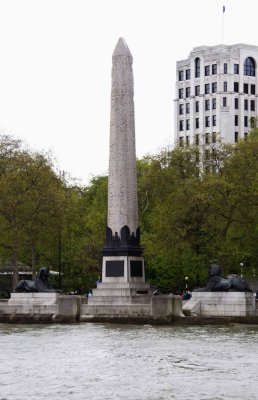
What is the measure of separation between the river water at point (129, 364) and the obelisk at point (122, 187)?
42.6 feet

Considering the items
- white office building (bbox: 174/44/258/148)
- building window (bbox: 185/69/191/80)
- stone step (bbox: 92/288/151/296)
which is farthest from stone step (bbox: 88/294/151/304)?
building window (bbox: 185/69/191/80)

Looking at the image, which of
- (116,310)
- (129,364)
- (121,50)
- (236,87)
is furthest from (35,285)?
(236,87)

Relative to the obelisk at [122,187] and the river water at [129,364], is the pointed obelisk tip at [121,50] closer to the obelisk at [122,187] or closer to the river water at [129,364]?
the obelisk at [122,187]

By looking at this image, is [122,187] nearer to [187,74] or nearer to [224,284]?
[224,284]

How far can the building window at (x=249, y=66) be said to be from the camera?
16649 centimetres

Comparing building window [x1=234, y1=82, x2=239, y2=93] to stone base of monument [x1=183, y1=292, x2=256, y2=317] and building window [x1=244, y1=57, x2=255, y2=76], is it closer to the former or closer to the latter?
building window [x1=244, y1=57, x2=255, y2=76]

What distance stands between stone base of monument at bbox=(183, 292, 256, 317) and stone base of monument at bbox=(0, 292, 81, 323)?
633cm

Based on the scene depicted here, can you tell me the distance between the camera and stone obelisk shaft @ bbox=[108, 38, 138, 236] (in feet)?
225

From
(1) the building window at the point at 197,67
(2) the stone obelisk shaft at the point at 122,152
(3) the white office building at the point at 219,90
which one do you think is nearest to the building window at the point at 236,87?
(3) the white office building at the point at 219,90

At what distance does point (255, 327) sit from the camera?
5797 cm

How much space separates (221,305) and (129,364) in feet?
81.6

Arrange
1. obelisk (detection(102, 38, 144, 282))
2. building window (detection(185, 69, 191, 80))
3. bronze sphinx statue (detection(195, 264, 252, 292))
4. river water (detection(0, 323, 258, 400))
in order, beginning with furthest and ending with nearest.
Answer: building window (detection(185, 69, 191, 80)) < obelisk (detection(102, 38, 144, 282)) < bronze sphinx statue (detection(195, 264, 252, 292)) < river water (detection(0, 323, 258, 400))

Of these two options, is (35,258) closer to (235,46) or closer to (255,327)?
(255,327)

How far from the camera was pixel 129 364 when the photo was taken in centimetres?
3859
